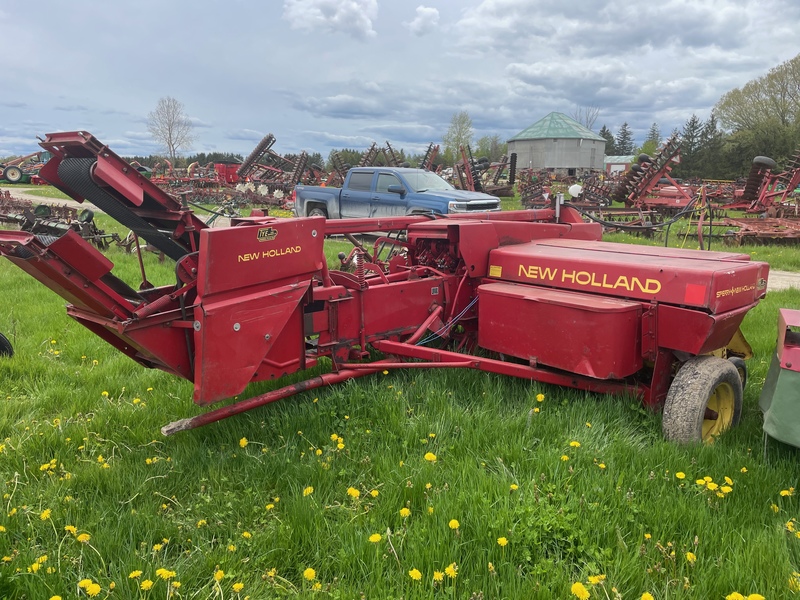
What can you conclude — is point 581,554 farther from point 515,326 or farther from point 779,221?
point 779,221

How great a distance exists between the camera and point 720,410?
4.05 m

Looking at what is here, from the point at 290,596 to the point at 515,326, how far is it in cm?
243

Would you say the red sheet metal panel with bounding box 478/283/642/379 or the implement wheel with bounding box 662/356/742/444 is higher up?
the red sheet metal panel with bounding box 478/283/642/379

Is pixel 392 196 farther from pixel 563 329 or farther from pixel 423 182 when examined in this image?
pixel 563 329

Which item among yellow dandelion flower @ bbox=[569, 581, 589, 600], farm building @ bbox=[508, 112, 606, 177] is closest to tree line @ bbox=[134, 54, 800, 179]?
farm building @ bbox=[508, 112, 606, 177]

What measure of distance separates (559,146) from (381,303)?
2655 inches

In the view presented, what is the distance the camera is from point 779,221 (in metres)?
14.9

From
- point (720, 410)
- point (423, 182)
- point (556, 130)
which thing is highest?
point (556, 130)

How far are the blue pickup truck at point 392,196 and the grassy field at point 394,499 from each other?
26.8 feet

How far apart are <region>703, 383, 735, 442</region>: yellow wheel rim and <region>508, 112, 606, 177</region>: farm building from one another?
64.1 m

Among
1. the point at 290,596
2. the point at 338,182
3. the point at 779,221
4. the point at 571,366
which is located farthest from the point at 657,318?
the point at 338,182

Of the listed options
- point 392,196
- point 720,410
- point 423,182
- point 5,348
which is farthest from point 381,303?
point 423,182

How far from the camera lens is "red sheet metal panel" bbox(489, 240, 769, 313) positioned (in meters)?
3.70

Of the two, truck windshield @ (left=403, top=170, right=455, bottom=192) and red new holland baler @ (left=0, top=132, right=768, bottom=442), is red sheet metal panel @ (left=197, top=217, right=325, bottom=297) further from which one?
truck windshield @ (left=403, top=170, right=455, bottom=192)
